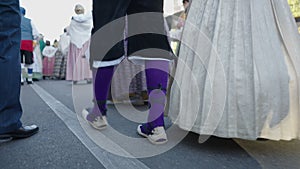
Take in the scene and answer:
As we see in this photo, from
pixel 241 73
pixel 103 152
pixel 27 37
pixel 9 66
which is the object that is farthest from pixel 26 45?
pixel 241 73

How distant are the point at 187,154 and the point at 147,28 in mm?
653

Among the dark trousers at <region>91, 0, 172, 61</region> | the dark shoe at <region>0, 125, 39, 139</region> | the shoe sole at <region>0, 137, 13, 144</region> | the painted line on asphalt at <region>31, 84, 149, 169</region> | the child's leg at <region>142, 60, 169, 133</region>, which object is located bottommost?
the painted line on asphalt at <region>31, 84, 149, 169</region>

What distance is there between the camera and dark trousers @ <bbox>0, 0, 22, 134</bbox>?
1.36 meters

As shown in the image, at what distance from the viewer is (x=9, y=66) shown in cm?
138

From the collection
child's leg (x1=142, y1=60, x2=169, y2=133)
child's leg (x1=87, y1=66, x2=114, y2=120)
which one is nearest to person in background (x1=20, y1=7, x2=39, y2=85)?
child's leg (x1=87, y1=66, x2=114, y2=120)

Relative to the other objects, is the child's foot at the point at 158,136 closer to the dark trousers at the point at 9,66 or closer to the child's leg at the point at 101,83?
the child's leg at the point at 101,83

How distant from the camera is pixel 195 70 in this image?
1.31m

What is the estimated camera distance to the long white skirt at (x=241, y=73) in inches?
46.4

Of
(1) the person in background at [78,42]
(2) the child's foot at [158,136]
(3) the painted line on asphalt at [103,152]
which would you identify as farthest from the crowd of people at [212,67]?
(1) the person in background at [78,42]

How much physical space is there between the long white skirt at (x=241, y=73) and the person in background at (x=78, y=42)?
4.26 metres

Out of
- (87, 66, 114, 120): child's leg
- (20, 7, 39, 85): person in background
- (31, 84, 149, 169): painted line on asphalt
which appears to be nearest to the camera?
(31, 84, 149, 169): painted line on asphalt

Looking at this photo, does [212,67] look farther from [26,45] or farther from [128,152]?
[26,45]

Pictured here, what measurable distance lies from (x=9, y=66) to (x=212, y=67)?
995 mm

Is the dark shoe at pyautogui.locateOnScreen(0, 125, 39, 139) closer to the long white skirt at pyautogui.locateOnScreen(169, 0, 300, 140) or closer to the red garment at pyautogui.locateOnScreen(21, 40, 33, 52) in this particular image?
the long white skirt at pyautogui.locateOnScreen(169, 0, 300, 140)
